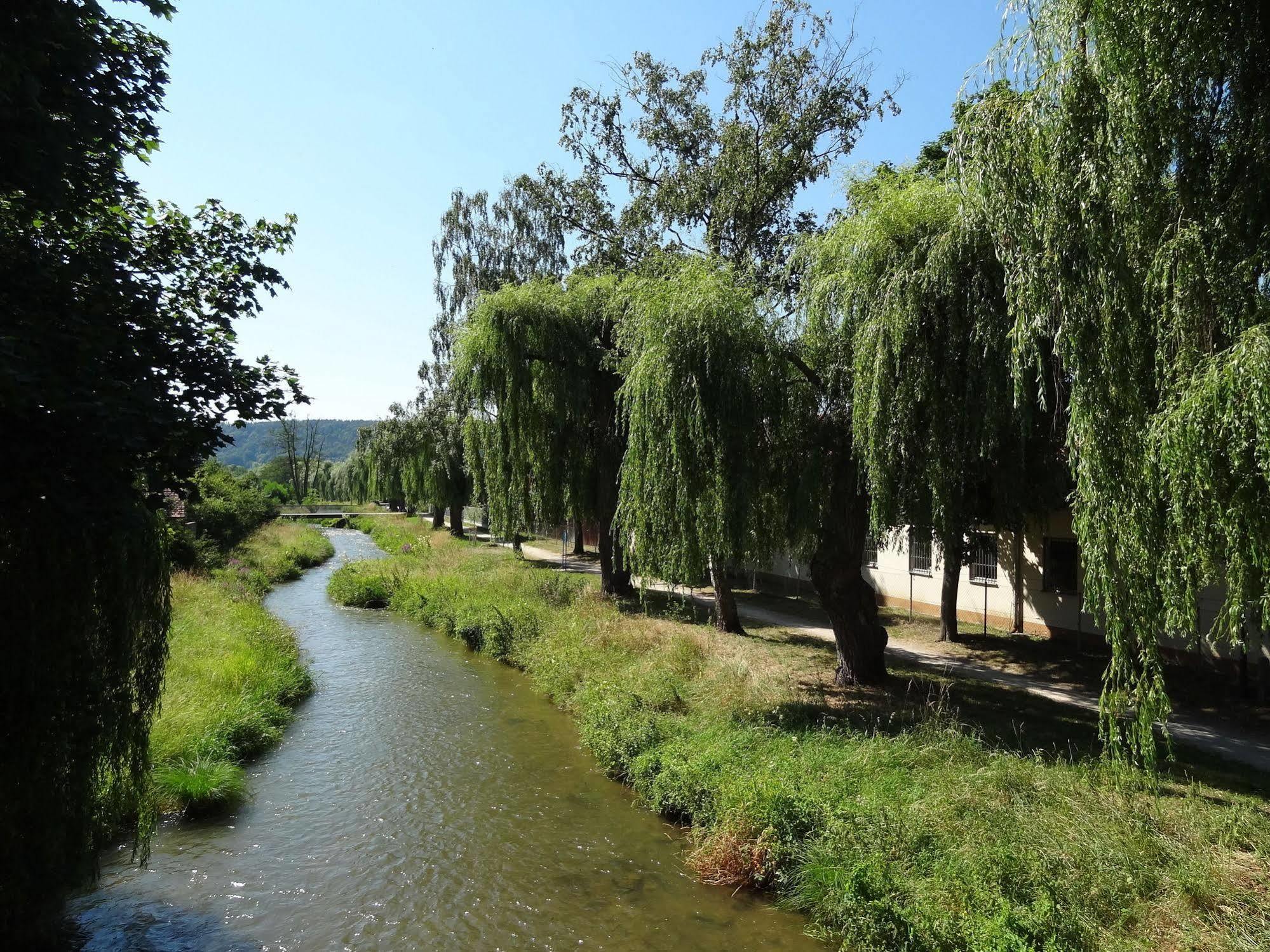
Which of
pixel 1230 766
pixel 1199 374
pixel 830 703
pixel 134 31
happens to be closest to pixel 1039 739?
pixel 1230 766

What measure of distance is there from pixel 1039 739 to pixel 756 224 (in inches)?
527

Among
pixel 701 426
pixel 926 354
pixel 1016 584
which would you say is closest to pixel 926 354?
pixel 926 354

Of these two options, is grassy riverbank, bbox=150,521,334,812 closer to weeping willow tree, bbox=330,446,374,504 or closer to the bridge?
weeping willow tree, bbox=330,446,374,504

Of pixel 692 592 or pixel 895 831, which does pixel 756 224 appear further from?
pixel 895 831

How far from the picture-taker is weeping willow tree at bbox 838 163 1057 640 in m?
7.97

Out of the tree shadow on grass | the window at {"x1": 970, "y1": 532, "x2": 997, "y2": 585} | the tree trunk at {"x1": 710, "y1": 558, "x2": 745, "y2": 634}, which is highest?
the window at {"x1": 970, "y1": 532, "x2": 997, "y2": 585}

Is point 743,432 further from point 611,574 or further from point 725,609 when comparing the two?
point 611,574

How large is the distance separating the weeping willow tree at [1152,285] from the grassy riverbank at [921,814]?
1058mm

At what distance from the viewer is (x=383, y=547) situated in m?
39.1

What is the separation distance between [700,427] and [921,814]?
5141 mm

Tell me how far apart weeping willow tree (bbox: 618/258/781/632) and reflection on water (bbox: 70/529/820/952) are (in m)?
3.36

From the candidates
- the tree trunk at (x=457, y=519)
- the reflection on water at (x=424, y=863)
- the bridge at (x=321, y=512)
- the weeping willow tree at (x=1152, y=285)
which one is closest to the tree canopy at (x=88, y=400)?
the reflection on water at (x=424, y=863)

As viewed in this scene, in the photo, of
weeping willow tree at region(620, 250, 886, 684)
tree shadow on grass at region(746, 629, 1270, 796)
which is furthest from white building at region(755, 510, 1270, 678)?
weeping willow tree at region(620, 250, 886, 684)

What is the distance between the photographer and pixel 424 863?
757 centimetres
